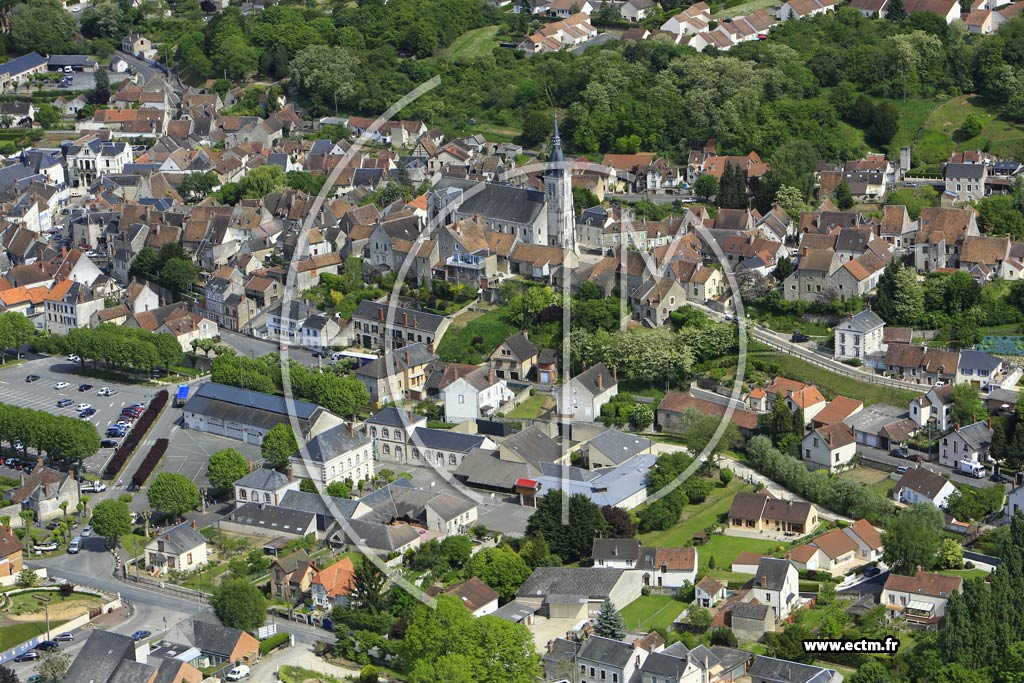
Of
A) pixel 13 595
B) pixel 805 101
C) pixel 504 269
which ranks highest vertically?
pixel 805 101

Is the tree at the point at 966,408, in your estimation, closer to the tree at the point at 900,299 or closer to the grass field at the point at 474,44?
the tree at the point at 900,299

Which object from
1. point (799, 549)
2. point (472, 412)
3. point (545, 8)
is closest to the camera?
point (799, 549)

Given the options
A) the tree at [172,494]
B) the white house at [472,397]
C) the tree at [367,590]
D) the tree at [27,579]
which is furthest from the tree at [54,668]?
the white house at [472,397]

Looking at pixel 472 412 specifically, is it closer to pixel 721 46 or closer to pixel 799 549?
pixel 799 549

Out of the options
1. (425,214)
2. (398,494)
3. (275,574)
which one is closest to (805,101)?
(425,214)

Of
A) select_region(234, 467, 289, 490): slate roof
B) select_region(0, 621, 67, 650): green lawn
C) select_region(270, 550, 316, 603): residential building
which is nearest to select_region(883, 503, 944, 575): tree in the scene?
select_region(270, 550, 316, 603): residential building

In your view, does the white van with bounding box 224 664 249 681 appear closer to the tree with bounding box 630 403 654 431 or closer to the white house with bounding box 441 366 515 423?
the white house with bounding box 441 366 515 423

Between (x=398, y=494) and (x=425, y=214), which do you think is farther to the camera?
(x=425, y=214)
